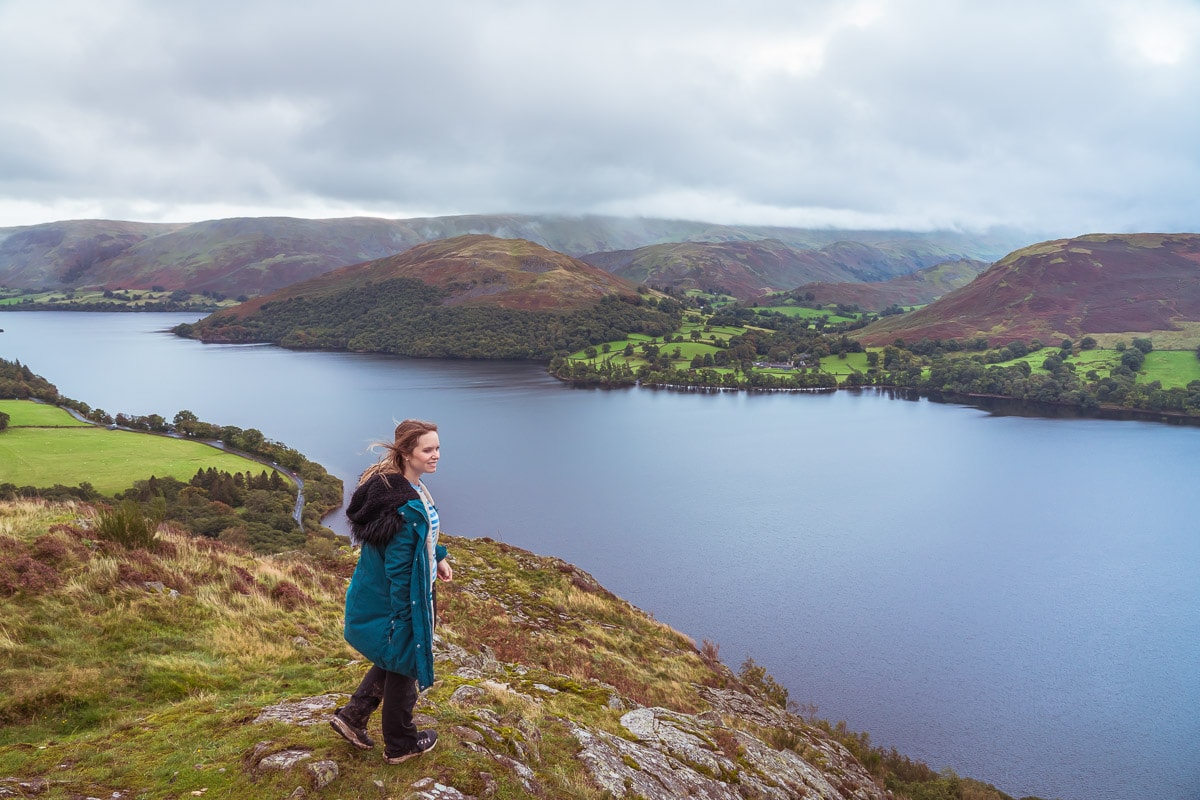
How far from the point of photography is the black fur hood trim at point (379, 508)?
16.9 ft

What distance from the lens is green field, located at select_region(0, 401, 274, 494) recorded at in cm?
4838

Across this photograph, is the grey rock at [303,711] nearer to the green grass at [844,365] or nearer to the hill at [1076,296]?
the green grass at [844,365]

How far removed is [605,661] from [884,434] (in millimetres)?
85447

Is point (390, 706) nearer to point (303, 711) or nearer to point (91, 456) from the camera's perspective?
point (303, 711)

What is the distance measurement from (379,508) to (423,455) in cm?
57

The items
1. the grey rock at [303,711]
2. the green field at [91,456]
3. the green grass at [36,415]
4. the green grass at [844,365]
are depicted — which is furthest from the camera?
the green grass at [844,365]

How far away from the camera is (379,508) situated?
204 inches

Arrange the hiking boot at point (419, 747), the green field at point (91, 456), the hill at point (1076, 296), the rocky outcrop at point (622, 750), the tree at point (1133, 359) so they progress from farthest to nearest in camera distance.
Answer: the hill at point (1076, 296) → the tree at point (1133, 359) → the green field at point (91, 456) → the rocky outcrop at point (622, 750) → the hiking boot at point (419, 747)

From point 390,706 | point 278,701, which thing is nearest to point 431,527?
point 390,706

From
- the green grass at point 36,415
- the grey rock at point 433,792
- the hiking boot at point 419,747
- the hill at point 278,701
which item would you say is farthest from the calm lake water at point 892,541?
the grey rock at point 433,792

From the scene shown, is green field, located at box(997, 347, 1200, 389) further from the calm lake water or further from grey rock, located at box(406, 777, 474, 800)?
grey rock, located at box(406, 777, 474, 800)

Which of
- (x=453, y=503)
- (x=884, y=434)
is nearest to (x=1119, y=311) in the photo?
(x=884, y=434)

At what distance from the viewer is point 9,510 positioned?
1288cm

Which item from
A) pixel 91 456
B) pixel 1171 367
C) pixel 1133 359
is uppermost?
pixel 1133 359
